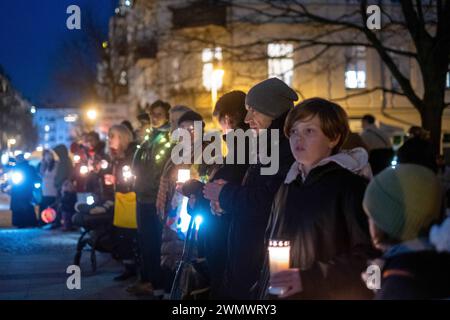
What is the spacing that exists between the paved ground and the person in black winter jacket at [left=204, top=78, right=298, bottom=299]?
160 inches

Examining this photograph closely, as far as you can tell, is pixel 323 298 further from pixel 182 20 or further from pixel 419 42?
pixel 182 20

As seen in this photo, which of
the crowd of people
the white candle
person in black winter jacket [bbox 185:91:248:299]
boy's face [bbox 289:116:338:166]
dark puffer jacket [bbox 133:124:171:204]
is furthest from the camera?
dark puffer jacket [bbox 133:124:171:204]

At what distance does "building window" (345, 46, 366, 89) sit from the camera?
31.1 m

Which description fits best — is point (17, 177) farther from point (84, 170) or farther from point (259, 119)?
point (259, 119)

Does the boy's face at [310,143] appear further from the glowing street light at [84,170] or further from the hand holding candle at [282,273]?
the glowing street light at [84,170]

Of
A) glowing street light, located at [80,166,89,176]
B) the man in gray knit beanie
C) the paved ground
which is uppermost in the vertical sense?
the man in gray knit beanie

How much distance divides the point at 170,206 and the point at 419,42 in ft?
28.0

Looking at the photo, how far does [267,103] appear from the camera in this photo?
15.4 ft

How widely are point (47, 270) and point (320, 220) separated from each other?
7.29 m

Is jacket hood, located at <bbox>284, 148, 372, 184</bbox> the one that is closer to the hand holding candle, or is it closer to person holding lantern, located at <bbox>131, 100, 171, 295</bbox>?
the hand holding candle

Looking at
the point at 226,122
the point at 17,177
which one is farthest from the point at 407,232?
the point at 17,177

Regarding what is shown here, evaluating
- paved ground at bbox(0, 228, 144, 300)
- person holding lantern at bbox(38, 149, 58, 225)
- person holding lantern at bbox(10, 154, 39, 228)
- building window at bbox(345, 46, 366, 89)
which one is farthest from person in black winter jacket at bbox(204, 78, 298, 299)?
building window at bbox(345, 46, 366, 89)

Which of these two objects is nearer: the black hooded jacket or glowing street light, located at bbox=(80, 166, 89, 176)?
the black hooded jacket
